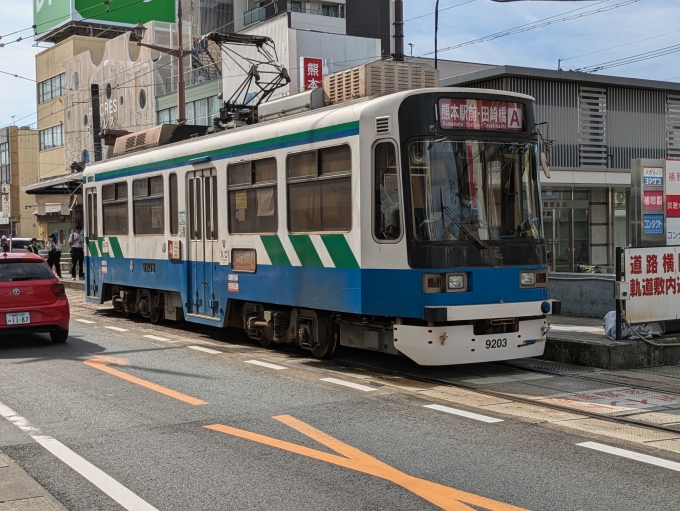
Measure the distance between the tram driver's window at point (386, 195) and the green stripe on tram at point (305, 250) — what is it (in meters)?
1.27

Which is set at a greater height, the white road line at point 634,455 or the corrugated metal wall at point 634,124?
the corrugated metal wall at point 634,124

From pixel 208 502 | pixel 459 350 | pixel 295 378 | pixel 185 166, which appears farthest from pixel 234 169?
pixel 208 502

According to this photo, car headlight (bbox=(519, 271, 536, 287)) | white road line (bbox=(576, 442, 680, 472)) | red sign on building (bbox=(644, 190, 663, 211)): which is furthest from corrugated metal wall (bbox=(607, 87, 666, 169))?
white road line (bbox=(576, 442, 680, 472))

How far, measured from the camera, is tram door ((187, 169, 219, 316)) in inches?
542

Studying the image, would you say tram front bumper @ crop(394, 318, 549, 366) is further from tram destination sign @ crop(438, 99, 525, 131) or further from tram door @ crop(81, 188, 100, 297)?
tram door @ crop(81, 188, 100, 297)

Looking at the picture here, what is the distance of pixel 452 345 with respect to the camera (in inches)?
390

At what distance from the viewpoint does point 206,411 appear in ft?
27.8

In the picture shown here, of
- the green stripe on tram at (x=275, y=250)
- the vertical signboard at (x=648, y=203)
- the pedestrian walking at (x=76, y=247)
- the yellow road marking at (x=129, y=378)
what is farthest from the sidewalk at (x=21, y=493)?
the pedestrian walking at (x=76, y=247)

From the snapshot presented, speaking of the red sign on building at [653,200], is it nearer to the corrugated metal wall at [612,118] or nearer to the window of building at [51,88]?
the corrugated metal wall at [612,118]

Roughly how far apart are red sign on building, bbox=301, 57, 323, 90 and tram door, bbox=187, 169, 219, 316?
21.8m

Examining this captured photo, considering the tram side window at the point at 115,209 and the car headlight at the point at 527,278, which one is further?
the tram side window at the point at 115,209

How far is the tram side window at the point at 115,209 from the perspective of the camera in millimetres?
17016

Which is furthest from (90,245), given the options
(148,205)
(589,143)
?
(589,143)

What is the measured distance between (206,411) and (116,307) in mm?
10730
